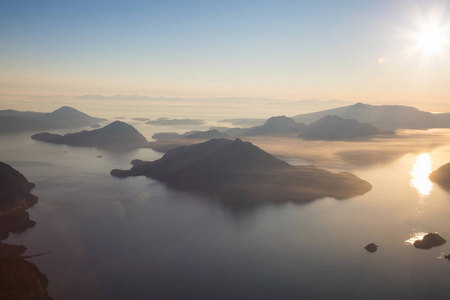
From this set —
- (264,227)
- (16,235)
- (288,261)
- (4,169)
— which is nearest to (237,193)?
(264,227)

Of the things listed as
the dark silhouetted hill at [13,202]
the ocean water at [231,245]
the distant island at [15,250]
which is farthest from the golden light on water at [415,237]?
the dark silhouetted hill at [13,202]

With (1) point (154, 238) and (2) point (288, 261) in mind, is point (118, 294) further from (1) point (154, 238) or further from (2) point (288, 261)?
(2) point (288, 261)

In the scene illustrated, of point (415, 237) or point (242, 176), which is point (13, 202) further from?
point (415, 237)

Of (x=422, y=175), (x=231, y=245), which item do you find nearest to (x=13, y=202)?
(x=231, y=245)

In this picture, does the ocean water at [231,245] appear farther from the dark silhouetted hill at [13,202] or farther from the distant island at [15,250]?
the dark silhouetted hill at [13,202]

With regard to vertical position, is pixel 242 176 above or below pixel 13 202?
above

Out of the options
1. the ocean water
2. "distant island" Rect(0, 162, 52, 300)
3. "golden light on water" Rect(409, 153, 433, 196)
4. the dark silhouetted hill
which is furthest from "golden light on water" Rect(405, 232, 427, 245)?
the dark silhouetted hill
